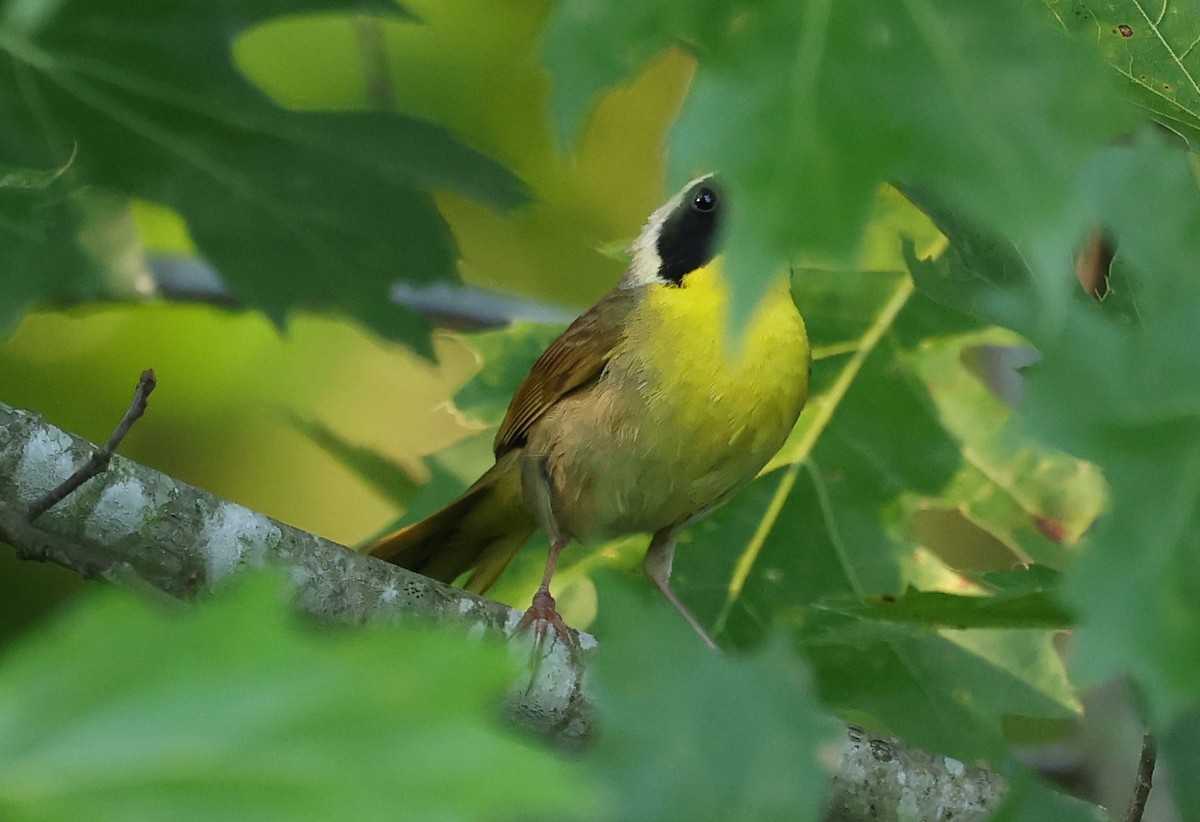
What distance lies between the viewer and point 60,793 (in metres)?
0.82

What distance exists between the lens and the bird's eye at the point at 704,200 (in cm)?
297

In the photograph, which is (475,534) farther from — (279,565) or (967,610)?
(967,610)

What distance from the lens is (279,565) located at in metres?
1.94

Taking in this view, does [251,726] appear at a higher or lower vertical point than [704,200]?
higher

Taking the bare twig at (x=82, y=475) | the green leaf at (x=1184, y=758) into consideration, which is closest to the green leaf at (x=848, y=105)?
the green leaf at (x=1184, y=758)

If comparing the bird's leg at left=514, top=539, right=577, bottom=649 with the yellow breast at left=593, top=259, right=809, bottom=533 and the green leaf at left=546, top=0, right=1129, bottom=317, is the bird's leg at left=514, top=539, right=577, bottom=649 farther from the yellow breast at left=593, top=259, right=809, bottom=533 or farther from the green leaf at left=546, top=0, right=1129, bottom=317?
the green leaf at left=546, top=0, right=1129, bottom=317

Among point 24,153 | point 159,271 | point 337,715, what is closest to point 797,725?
point 337,715

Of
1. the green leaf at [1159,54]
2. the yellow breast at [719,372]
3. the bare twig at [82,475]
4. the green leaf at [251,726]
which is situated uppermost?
the green leaf at [1159,54]

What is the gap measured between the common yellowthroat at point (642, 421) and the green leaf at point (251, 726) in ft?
5.34

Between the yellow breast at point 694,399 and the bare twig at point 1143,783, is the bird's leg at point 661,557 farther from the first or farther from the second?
the bare twig at point 1143,783

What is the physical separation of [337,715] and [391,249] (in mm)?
1904

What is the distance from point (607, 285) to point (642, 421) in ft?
5.50

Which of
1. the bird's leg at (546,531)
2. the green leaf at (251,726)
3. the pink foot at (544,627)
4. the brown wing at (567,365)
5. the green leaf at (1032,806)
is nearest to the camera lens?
→ the green leaf at (251,726)

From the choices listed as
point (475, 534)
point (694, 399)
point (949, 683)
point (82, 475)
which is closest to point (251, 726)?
point (82, 475)
